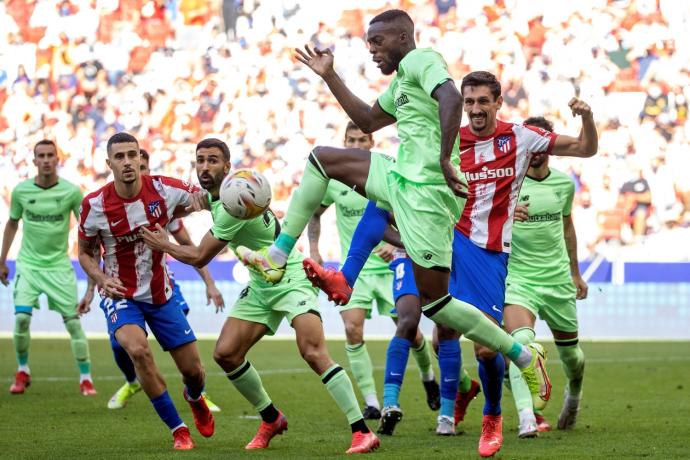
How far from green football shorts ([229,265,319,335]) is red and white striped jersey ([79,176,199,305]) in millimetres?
657

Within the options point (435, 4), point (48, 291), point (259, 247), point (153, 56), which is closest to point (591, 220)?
point (435, 4)

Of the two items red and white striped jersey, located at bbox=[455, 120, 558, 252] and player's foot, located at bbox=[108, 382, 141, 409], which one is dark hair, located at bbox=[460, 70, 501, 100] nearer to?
red and white striped jersey, located at bbox=[455, 120, 558, 252]

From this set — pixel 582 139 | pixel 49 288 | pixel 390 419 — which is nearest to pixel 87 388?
pixel 49 288

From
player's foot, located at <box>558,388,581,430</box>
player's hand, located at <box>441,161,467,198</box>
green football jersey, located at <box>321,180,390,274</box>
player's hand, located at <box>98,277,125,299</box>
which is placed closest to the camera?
player's hand, located at <box>441,161,467,198</box>

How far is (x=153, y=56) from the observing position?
22.5m

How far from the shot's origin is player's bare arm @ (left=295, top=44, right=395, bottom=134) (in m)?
6.47

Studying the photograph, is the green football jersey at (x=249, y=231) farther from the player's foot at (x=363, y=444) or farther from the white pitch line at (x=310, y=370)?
the white pitch line at (x=310, y=370)

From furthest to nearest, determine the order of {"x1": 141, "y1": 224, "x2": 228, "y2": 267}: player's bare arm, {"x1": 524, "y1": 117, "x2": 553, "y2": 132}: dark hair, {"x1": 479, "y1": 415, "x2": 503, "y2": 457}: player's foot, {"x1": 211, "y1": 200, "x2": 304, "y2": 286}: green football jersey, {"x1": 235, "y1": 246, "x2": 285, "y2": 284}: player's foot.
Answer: {"x1": 524, "y1": 117, "x2": 553, "y2": 132}: dark hair
{"x1": 211, "y1": 200, "x2": 304, "y2": 286}: green football jersey
{"x1": 141, "y1": 224, "x2": 228, "y2": 267}: player's bare arm
{"x1": 479, "y1": 415, "x2": 503, "y2": 457}: player's foot
{"x1": 235, "y1": 246, "x2": 285, "y2": 284}: player's foot

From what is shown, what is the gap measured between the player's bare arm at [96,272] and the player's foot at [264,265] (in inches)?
60.5

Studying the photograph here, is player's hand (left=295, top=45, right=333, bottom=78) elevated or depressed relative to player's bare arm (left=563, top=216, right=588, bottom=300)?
→ elevated

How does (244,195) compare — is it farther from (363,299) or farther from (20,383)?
(20,383)

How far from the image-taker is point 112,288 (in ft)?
25.0

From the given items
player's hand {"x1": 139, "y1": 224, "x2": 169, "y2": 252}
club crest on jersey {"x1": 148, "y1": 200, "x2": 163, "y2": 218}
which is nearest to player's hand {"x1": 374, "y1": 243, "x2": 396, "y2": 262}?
club crest on jersey {"x1": 148, "y1": 200, "x2": 163, "y2": 218}

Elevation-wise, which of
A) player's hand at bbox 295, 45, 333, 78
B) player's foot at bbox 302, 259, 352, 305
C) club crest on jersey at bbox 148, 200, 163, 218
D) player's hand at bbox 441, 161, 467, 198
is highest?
player's hand at bbox 295, 45, 333, 78
